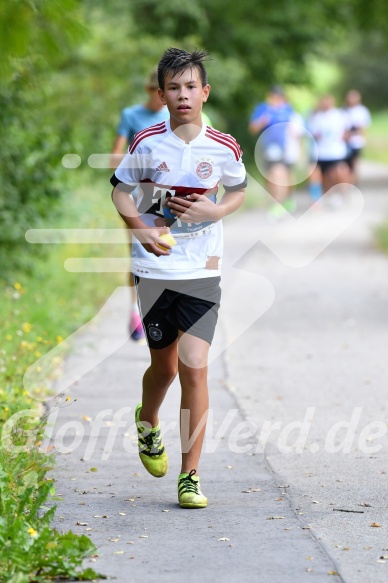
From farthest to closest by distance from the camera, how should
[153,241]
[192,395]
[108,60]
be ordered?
1. [108,60]
2. [192,395]
3. [153,241]

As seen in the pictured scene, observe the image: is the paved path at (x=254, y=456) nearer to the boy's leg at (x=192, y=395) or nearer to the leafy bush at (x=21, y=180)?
the boy's leg at (x=192, y=395)

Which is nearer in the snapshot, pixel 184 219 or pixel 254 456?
pixel 184 219

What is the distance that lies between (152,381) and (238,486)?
63cm

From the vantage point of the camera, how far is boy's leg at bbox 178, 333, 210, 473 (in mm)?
5590

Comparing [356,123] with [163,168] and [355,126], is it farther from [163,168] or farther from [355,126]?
[163,168]

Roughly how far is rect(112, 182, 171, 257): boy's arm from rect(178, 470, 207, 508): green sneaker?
989mm

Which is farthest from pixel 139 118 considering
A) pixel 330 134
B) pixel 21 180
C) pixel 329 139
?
pixel 329 139

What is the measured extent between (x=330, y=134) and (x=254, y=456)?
17.1 m

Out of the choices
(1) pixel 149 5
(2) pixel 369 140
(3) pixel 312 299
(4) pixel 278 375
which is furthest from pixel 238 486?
(2) pixel 369 140

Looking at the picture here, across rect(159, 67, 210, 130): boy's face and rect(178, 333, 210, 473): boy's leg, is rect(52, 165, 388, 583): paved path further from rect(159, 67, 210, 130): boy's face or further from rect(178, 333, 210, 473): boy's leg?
rect(159, 67, 210, 130): boy's face

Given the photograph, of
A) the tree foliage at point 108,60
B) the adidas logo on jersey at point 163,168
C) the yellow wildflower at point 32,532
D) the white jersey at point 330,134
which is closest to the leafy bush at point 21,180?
the tree foliage at point 108,60

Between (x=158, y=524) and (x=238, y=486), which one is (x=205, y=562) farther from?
(x=238, y=486)

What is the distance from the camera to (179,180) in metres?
5.59

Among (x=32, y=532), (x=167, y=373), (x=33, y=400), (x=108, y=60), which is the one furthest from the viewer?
(x=108, y=60)
